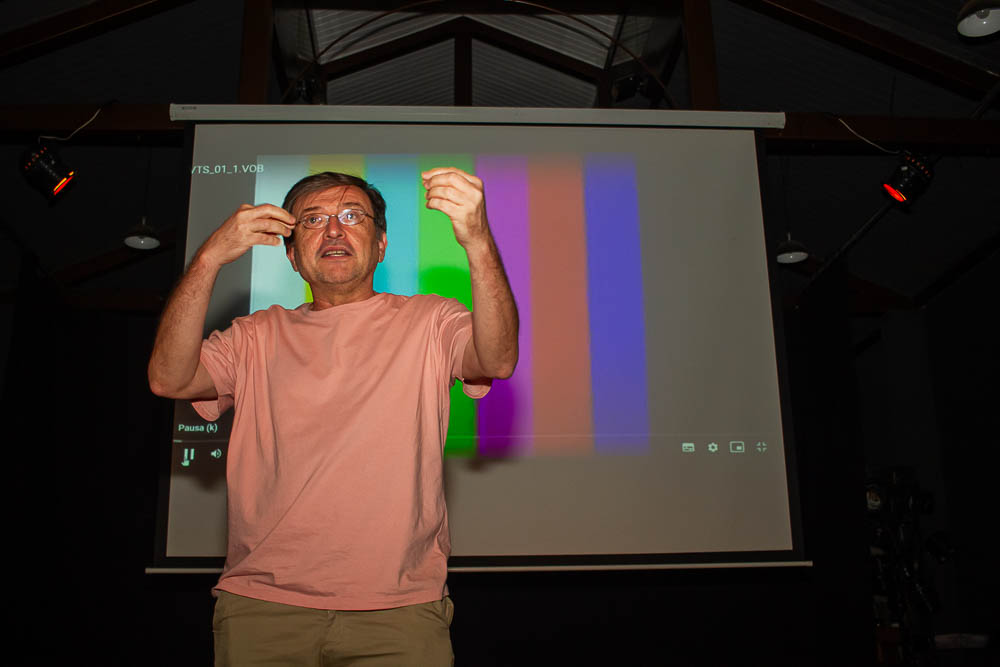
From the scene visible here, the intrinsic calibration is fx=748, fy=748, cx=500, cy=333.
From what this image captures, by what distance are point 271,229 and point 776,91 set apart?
416cm

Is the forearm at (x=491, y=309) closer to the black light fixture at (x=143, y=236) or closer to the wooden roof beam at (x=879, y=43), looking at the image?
the wooden roof beam at (x=879, y=43)

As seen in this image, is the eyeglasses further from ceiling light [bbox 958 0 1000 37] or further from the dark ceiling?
ceiling light [bbox 958 0 1000 37]

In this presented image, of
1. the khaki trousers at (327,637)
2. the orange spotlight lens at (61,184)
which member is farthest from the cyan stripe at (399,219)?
the orange spotlight lens at (61,184)

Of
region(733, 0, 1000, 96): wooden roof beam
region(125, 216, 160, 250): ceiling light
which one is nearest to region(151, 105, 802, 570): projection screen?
region(733, 0, 1000, 96): wooden roof beam

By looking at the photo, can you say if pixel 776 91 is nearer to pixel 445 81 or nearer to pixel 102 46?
pixel 445 81

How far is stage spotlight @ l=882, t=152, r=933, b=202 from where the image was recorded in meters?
3.59

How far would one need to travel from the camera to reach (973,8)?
9.98 ft

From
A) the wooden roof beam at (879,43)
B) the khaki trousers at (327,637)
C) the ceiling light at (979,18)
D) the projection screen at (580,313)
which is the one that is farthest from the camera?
the wooden roof beam at (879,43)

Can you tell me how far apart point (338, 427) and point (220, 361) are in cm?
34

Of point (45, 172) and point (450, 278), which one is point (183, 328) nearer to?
point (450, 278)

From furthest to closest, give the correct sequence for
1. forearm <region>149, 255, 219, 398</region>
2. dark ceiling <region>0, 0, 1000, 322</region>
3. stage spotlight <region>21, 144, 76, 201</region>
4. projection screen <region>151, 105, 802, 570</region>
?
dark ceiling <region>0, 0, 1000, 322</region> → stage spotlight <region>21, 144, 76, 201</region> → projection screen <region>151, 105, 802, 570</region> → forearm <region>149, 255, 219, 398</region>

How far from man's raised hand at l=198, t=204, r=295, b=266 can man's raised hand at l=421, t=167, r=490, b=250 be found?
32cm

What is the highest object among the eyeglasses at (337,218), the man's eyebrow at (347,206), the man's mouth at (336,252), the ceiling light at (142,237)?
the ceiling light at (142,237)

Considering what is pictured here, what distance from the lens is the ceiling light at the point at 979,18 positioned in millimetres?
3023
